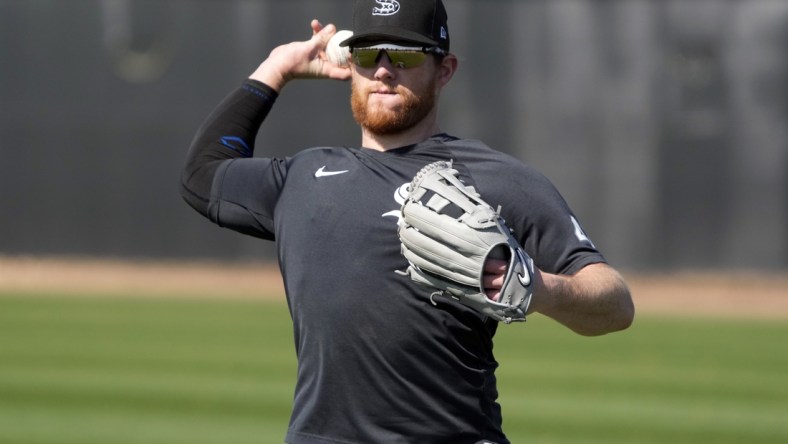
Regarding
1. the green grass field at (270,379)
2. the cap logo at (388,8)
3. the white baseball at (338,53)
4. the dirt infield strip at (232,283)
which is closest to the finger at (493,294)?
the cap logo at (388,8)

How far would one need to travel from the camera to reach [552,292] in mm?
2811

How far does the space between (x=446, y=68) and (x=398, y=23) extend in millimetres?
211

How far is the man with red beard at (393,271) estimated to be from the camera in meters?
3.00

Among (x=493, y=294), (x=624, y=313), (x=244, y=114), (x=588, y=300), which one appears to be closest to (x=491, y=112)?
(x=244, y=114)

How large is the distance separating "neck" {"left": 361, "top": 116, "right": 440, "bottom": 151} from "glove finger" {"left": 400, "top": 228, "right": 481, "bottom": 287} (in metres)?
0.53

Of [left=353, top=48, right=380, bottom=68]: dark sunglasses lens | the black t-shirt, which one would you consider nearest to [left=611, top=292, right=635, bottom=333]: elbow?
the black t-shirt

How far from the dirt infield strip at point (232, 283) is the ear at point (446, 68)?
12111mm

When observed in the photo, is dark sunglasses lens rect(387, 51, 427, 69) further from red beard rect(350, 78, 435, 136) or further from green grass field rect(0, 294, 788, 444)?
green grass field rect(0, 294, 788, 444)

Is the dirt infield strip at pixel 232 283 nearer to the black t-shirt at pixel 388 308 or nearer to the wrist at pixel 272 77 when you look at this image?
the wrist at pixel 272 77

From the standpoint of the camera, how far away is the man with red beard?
3.00m

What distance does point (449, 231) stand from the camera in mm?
2641

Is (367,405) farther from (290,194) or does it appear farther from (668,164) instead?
(668,164)

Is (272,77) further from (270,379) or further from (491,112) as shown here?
(491,112)

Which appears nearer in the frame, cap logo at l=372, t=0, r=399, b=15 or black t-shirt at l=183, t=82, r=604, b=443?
black t-shirt at l=183, t=82, r=604, b=443
